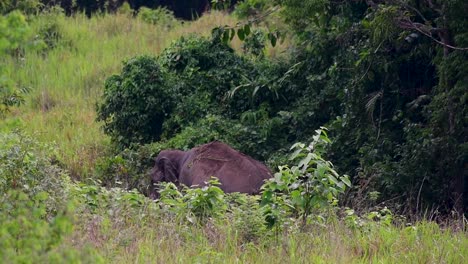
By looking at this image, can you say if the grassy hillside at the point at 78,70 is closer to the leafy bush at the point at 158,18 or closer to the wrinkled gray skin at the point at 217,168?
the leafy bush at the point at 158,18

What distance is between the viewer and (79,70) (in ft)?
57.0

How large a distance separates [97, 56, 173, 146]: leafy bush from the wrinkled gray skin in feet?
5.55

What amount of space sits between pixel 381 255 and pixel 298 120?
19.1 ft

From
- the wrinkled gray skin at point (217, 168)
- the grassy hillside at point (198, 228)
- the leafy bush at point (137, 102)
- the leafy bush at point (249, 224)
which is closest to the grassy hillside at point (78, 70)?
the leafy bush at point (137, 102)

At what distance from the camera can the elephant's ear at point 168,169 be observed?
39.1 ft

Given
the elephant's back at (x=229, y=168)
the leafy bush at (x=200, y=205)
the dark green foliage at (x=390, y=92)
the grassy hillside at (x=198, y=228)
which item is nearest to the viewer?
the grassy hillside at (x=198, y=228)

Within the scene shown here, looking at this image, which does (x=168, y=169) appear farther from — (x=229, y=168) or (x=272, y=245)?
(x=272, y=245)

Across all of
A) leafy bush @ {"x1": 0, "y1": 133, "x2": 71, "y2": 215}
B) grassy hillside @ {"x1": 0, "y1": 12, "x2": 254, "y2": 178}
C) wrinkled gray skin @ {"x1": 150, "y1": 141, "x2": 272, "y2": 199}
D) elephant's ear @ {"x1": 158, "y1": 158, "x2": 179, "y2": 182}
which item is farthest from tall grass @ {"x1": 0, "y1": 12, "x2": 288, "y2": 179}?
leafy bush @ {"x1": 0, "y1": 133, "x2": 71, "y2": 215}

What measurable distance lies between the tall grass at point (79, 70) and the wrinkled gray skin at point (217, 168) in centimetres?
188

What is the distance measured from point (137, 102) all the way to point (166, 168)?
193 centimetres

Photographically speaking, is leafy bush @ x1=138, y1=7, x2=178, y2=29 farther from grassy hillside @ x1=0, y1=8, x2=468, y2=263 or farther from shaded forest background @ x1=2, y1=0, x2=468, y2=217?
grassy hillside @ x1=0, y1=8, x2=468, y2=263

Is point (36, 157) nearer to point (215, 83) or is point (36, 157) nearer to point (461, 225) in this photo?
point (461, 225)

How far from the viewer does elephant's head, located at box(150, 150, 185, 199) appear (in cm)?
1193

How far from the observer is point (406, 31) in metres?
10.9
